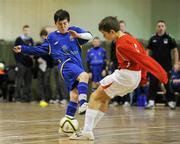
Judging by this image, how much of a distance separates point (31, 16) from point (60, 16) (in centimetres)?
1142

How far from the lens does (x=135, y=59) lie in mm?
5875

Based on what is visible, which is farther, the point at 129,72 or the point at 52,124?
the point at 52,124

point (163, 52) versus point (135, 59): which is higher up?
point (163, 52)

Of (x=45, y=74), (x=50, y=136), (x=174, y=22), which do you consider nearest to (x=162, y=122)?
(x=50, y=136)

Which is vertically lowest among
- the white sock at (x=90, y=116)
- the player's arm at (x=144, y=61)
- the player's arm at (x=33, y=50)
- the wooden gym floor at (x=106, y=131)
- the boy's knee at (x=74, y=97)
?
the wooden gym floor at (x=106, y=131)

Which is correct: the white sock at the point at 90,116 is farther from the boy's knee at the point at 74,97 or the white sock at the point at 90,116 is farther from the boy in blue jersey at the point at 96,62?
the boy in blue jersey at the point at 96,62

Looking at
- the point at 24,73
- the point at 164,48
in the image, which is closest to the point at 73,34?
the point at 164,48

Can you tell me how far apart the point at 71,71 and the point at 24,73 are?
9.16m

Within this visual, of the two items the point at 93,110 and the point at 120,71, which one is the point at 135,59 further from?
the point at 93,110

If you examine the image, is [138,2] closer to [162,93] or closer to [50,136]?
[162,93]

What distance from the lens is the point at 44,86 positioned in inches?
615

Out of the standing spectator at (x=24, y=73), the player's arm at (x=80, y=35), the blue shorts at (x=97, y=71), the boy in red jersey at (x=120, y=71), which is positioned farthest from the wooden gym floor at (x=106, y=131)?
the standing spectator at (x=24, y=73)

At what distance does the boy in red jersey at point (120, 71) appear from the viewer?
5.87 meters

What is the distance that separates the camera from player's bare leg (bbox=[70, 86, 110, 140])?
20.0ft
